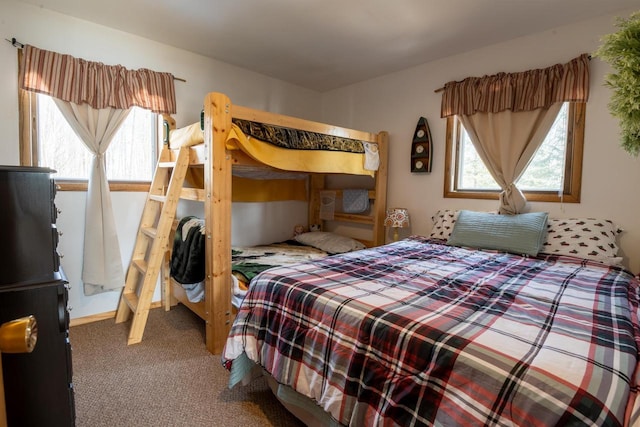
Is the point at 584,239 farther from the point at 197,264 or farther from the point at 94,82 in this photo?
the point at 94,82

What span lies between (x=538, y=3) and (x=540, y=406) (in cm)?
242

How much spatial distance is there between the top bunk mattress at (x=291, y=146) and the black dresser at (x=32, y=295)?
120 cm

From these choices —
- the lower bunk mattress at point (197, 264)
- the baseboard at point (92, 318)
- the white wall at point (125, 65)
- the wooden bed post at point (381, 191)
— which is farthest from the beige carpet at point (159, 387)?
the wooden bed post at point (381, 191)

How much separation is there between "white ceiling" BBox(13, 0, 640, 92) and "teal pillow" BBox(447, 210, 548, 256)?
1.40 meters

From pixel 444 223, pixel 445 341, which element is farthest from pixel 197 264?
pixel 444 223

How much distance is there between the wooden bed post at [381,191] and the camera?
3.30 metres

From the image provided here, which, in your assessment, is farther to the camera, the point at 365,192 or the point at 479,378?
the point at 365,192

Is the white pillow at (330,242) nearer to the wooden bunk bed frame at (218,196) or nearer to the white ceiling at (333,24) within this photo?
the wooden bunk bed frame at (218,196)

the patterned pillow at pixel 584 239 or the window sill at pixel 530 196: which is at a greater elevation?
the window sill at pixel 530 196

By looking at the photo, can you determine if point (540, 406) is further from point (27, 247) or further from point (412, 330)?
point (27, 247)

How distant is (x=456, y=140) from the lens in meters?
2.98

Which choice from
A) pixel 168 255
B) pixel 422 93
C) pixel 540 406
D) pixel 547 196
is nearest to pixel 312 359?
pixel 540 406

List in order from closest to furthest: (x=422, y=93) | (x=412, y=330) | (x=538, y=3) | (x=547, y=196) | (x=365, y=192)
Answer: (x=412, y=330)
(x=538, y=3)
(x=547, y=196)
(x=422, y=93)
(x=365, y=192)

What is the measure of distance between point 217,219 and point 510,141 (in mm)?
2330
